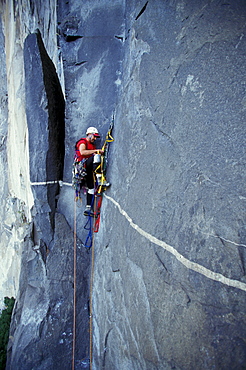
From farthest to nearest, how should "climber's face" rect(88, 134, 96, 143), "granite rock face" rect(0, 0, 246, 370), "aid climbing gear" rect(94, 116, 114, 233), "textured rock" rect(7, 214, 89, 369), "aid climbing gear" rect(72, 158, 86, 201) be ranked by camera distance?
1. "climber's face" rect(88, 134, 96, 143)
2. "aid climbing gear" rect(72, 158, 86, 201)
3. "textured rock" rect(7, 214, 89, 369)
4. "aid climbing gear" rect(94, 116, 114, 233)
5. "granite rock face" rect(0, 0, 246, 370)

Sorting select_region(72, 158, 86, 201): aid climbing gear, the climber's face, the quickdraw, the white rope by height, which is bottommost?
the white rope

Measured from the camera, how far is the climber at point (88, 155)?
4.20 metres

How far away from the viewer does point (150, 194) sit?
2.51 meters

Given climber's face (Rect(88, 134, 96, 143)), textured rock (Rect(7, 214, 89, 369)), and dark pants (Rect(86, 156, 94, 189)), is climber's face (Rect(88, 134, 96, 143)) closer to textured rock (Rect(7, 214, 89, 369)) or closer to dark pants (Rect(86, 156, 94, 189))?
dark pants (Rect(86, 156, 94, 189))

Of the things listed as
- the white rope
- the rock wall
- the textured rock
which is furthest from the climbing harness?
the white rope

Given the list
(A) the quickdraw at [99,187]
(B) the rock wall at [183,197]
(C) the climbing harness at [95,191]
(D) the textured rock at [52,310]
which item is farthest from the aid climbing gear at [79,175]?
(B) the rock wall at [183,197]

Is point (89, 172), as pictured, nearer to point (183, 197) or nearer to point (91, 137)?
point (91, 137)

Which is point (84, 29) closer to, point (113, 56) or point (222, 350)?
point (113, 56)

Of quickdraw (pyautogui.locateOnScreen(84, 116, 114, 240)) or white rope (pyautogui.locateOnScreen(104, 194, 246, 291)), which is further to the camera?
quickdraw (pyautogui.locateOnScreen(84, 116, 114, 240))

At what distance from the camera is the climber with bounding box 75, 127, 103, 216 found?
4203mm

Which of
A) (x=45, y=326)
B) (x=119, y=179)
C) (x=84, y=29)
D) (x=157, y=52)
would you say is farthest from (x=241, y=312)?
(x=84, y=29)

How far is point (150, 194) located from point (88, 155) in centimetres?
208

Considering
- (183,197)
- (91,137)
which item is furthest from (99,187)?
(183,197)

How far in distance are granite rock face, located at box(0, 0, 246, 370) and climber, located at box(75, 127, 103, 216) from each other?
0.81 feet
